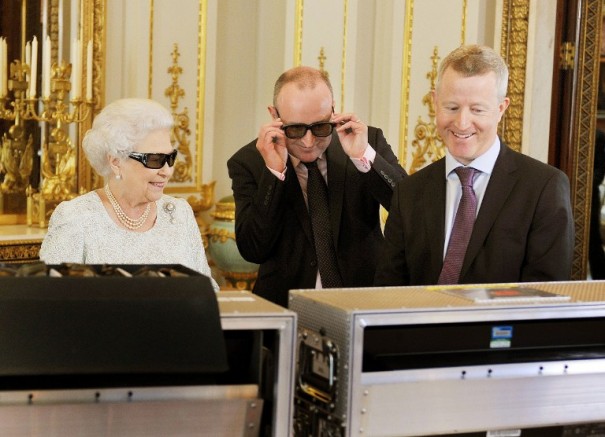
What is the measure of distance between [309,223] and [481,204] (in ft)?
2.78

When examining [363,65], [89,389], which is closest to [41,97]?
[363,65]

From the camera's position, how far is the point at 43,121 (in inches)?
219

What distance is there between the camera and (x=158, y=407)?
1.99m

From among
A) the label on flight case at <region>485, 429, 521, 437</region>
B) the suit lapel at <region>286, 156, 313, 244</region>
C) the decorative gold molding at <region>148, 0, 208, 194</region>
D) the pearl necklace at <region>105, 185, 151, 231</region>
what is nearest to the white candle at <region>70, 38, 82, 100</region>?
the decorative gold molding at <region>148, 0, 208, 194</region>

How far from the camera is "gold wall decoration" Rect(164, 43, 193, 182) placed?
6291 millimetres

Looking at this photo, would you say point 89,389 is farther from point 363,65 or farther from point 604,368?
point 363,65

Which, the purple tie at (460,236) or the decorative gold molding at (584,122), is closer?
the purple tie at (460,236)

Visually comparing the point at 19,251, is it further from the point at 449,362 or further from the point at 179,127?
the point at 449,362

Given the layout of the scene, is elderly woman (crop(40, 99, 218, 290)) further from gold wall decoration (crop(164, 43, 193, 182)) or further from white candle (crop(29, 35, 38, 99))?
gold wall decoration (crop(164, 43, 193, 182))

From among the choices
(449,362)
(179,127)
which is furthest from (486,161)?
(179,127)

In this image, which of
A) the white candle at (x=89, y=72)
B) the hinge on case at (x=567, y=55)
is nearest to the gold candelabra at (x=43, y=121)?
the white candle at (x=89, y=72)

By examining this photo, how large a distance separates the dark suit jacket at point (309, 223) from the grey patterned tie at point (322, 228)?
19 mm

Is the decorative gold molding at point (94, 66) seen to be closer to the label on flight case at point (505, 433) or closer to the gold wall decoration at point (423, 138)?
the gold wall decoration at point (423, 138)

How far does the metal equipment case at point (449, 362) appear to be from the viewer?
210 cm
